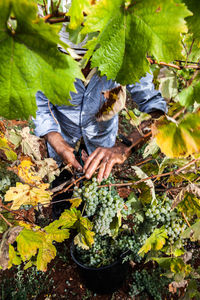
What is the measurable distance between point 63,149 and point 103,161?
0.57 metres

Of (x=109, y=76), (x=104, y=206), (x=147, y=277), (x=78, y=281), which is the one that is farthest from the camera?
(x=78, y=281)

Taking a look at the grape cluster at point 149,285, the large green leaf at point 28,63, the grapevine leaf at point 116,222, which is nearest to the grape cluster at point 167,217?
the grapevine leaf at point 116,222

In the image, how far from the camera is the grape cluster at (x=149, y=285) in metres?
2.22

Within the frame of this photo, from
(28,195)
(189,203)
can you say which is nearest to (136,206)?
(189,203)

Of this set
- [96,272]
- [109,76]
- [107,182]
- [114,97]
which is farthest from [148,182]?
[96,272]

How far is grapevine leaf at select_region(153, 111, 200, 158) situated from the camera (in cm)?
59

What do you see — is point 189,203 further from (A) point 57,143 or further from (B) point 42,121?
(B) point 42,121

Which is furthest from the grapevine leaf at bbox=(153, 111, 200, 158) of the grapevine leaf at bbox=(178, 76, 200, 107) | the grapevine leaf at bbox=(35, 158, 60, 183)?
the grapevine leaf at bbox=(35, 158, 60, 183)

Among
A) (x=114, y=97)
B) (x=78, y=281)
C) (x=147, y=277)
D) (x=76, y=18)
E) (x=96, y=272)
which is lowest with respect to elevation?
(x=78, y=281)

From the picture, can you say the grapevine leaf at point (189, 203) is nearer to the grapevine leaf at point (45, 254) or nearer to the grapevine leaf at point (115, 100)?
the grapevine leaf at point (115, 100)

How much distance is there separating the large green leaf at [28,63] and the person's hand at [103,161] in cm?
59

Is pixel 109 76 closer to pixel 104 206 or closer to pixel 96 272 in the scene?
pixel 104 206

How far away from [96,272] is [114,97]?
1.72 metres

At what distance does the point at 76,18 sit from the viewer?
479 millimetres
